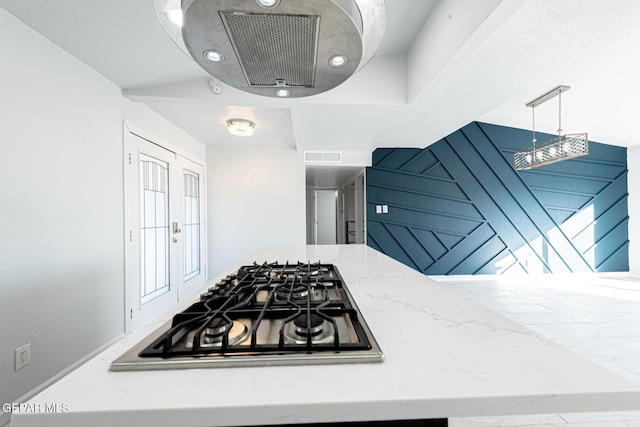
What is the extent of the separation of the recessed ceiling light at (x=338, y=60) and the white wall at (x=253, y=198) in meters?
3.69

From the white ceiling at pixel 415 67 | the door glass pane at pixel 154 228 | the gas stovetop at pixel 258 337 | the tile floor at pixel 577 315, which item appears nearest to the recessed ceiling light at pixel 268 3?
the gas stovetop at pixel 258 337

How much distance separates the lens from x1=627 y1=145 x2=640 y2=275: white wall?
191 inches

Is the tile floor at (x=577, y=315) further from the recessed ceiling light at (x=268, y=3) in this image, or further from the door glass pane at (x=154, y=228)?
the door glass pane at (x=154, y=228)

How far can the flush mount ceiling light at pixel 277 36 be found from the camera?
580 mm

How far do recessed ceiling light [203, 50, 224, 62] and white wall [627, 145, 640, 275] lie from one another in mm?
7197

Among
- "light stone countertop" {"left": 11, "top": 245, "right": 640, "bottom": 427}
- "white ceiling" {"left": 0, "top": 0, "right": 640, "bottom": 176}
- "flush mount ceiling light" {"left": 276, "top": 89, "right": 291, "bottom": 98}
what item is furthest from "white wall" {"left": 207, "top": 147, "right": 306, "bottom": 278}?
"light stone countertop" {"left": 11, "top": 245, "right": 640, "bottom": 427}

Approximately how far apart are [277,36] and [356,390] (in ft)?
2.47

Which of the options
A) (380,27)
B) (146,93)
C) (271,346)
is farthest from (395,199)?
(271,346)

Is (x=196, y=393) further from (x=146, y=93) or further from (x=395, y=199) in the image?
(x=395, y=199)

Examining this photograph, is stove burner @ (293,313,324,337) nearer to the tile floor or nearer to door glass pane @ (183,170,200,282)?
the tile floor

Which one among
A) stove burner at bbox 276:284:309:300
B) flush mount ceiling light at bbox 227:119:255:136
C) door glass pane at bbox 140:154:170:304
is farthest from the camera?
flush mount ceiling light at bbox 227:119:255:136

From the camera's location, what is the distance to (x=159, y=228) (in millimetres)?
3129

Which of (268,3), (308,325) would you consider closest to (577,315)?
(308,325)

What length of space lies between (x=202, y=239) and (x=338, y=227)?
4193mm
